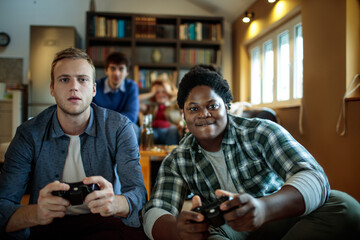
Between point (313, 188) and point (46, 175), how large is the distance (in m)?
0.90

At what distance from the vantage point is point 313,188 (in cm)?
77

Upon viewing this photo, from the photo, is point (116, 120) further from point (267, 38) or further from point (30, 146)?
point (267, 38)

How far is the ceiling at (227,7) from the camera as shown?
12.8ft

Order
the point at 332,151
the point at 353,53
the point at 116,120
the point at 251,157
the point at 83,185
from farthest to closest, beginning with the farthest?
the point at 332,151, the point at 353,53, the point at 116,120, the point at 251,157, the point at 83,185

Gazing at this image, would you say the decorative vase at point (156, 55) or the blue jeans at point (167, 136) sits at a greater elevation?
the decorative vase at point (156, 55)

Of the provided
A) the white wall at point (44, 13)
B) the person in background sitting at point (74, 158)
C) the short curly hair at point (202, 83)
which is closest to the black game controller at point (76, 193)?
the person in background sitting at point (74, 158)

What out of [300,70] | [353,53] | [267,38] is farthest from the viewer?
[267,38]

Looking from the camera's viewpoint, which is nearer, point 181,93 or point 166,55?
point 181,93

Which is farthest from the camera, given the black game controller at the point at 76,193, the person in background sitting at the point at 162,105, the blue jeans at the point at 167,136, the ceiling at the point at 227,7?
the ceiling at the point at 227,7

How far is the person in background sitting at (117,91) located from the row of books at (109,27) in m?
1.67

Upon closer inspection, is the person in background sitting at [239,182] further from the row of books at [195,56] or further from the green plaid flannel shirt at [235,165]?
the row of books at [195,56]

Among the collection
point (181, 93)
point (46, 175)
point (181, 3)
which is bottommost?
point (46, 175)

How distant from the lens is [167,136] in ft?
9.48

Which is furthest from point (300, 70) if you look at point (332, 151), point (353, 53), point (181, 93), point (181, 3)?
point (181, 3)
